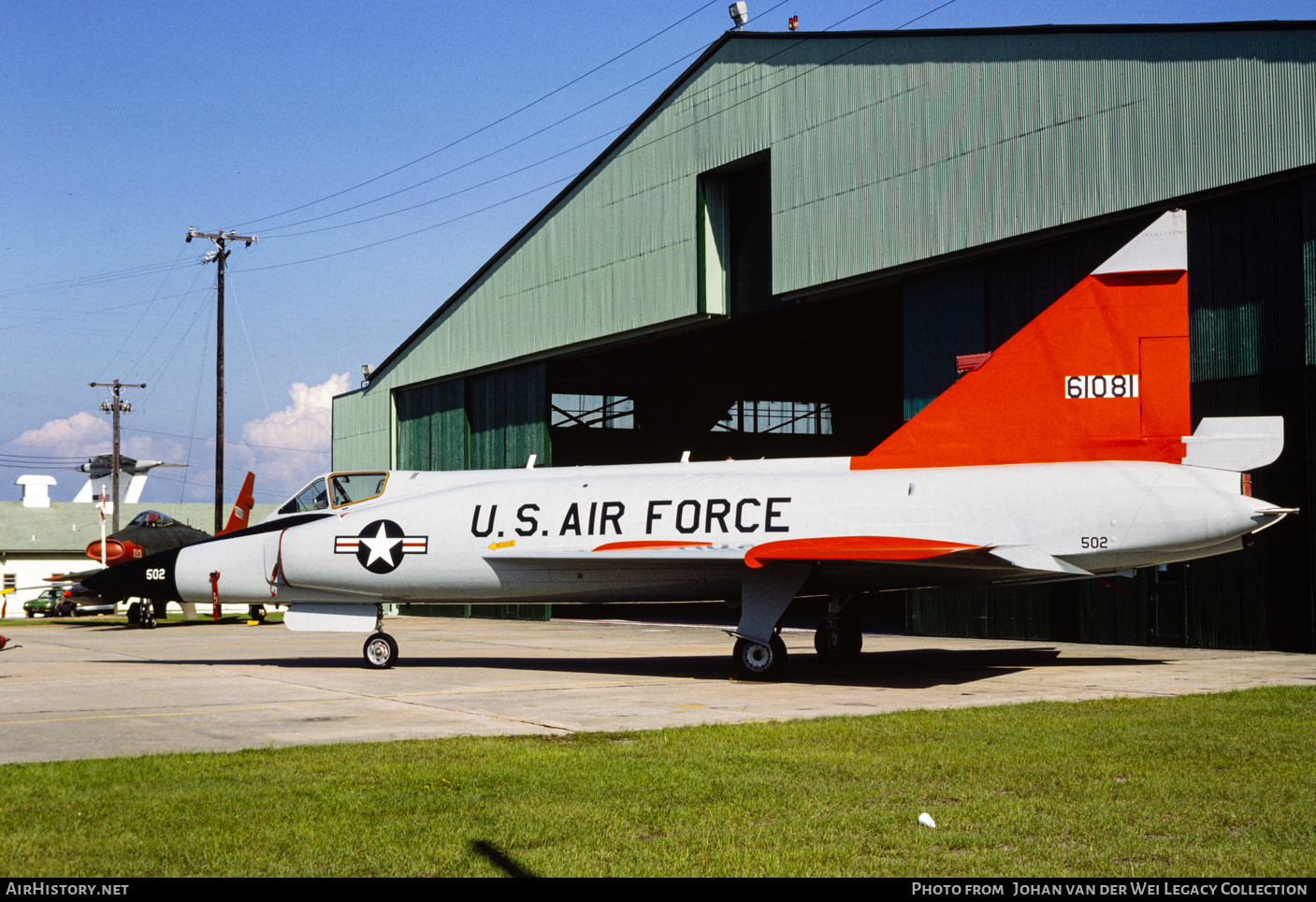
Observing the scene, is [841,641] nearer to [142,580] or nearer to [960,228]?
[960,228]

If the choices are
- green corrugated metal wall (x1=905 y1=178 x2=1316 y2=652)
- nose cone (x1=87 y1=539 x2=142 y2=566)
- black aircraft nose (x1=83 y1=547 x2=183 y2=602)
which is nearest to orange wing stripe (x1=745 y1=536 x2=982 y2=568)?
green corrugated metal wall (x1=905 y1=178 x2=1316 y2=652)

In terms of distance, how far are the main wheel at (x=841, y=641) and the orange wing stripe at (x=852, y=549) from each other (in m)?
3.20

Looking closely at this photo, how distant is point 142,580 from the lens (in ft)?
61.2

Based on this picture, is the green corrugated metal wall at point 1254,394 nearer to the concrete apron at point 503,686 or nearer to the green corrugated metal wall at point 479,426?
the concrete apron at point 503,686

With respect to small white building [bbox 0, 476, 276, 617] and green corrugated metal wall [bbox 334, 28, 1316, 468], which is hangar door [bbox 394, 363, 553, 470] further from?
small white building [bbox 0, 476, 276, 617]

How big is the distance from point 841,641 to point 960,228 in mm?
9910

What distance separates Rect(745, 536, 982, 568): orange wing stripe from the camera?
1384 cm

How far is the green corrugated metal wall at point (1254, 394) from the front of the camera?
18.4 meters

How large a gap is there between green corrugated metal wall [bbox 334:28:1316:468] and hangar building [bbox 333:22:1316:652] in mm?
48

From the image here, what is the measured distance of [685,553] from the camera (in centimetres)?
1548

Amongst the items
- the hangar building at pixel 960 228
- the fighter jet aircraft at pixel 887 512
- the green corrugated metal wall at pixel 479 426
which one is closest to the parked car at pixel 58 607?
the green corrugated metal wall at pixel 479 426

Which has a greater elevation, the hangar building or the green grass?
the hangar building

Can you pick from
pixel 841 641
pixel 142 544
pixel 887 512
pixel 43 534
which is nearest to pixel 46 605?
pixel 43 534
